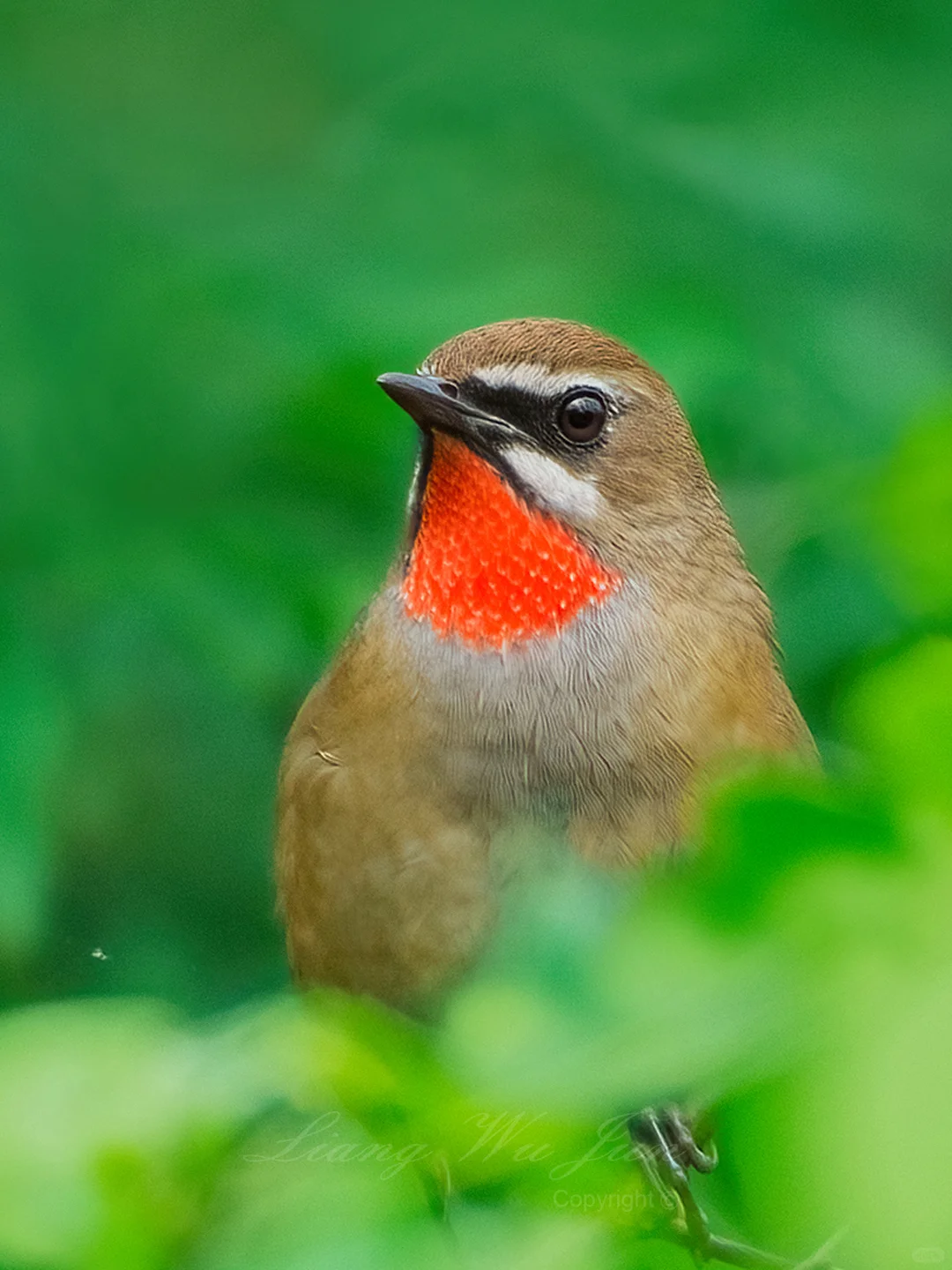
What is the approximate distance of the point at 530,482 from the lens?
2434 mm

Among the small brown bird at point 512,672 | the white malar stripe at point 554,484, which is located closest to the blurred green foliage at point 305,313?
the small brown bird at point 512,672

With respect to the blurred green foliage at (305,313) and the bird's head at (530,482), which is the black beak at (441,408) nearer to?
the bird's head at (530,482)

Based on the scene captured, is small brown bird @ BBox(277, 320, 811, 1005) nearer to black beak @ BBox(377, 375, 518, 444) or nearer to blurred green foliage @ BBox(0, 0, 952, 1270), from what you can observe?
black beak @ BBox(377, 375, 518, 444)

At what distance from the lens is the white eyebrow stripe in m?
2.46

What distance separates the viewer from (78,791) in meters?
3.23

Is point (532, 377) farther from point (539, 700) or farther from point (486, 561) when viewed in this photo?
point (539, 700)

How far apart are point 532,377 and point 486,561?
282 millimetres

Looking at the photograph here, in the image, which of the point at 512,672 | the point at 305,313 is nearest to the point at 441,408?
the point at 512,672

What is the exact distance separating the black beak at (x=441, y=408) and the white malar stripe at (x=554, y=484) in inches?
1.4

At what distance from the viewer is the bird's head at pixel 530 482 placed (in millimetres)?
A: 2393

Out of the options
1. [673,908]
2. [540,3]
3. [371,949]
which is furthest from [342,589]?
[673,908]

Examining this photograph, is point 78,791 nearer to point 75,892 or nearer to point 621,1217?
point 75,892

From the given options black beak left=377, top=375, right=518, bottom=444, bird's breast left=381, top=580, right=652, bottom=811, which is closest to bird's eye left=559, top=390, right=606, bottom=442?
black beak left=377, top=375, right=518, bottom=444

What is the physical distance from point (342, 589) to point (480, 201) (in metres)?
0.75
